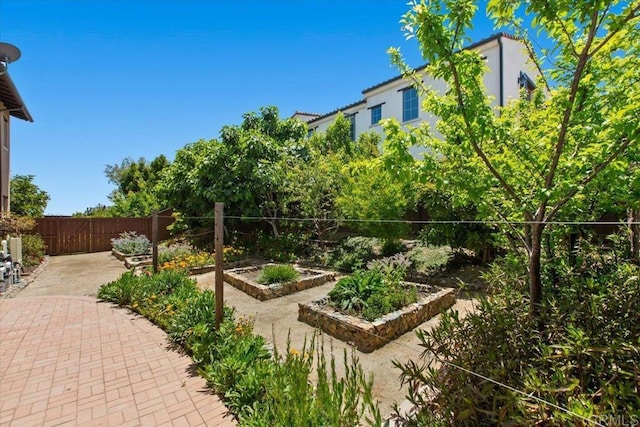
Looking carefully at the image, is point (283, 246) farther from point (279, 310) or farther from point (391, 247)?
point (279, 310)

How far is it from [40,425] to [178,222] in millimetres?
13799

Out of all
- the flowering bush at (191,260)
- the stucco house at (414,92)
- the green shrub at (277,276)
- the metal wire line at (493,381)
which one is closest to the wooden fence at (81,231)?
the flowering bush at (191,260)

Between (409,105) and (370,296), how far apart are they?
1506cm

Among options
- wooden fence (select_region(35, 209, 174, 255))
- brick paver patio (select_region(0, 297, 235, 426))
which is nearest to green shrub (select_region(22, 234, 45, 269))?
wooden fence (select_region(35, 209, 174, 255))

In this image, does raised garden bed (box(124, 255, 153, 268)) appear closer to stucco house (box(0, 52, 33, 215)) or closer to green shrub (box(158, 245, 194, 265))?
green shrub (box(158, 245, 194, 265))

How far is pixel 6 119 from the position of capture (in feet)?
41.0

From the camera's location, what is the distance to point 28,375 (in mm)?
3822

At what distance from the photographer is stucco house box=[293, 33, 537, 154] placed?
13.7 meters

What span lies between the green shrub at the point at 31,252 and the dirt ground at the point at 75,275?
41cm

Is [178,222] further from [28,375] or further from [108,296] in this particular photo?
[28,375]

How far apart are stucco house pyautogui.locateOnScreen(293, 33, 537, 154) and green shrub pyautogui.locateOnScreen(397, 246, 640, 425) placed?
688 cm

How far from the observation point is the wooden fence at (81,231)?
14.2 meters

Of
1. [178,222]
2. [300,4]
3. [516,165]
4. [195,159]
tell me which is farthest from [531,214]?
[178,222]

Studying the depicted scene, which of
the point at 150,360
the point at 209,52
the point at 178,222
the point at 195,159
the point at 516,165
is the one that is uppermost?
the point at 209,52
